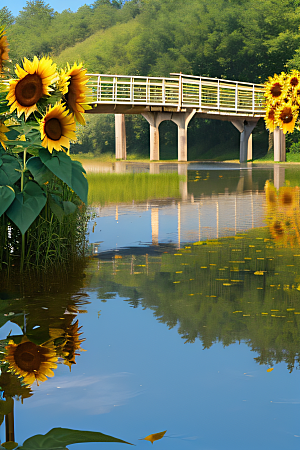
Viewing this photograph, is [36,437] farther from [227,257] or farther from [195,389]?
[227,257]

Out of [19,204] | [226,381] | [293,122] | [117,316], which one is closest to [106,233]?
[19,204]

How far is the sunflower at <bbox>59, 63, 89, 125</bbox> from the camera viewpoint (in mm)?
4801

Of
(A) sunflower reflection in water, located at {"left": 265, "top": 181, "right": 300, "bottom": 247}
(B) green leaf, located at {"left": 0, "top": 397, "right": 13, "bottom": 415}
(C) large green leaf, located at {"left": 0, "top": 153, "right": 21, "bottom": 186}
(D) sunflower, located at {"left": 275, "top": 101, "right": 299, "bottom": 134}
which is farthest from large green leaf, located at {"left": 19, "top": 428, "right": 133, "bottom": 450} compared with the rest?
(A) sunflower reflection in water, located at {"left": 265, "top": 181, "right": 300, "bottom": 247}

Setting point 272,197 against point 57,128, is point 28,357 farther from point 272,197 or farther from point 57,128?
point 272,197

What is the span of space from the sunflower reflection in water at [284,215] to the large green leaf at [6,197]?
3061 millimetres

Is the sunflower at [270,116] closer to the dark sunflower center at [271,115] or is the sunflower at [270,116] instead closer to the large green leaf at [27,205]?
the dark sunflower center at [271,115]

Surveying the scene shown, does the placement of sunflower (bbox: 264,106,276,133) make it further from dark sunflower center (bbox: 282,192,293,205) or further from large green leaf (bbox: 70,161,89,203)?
dark sunflower center (bbox: 282,192,293,205)

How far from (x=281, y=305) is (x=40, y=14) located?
364ft

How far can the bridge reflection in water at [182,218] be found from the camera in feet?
23.4

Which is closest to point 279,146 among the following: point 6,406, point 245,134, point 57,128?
point 245,134

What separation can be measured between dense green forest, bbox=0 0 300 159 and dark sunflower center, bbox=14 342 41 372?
36.4 m

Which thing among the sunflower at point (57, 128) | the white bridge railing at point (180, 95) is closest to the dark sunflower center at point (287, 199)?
the sunflower at point (57, 128)

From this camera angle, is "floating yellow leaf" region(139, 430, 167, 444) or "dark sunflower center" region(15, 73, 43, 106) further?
"dark sunflower center" region(15, 73, 43, 106)

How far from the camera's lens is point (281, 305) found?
4094 millimetres
